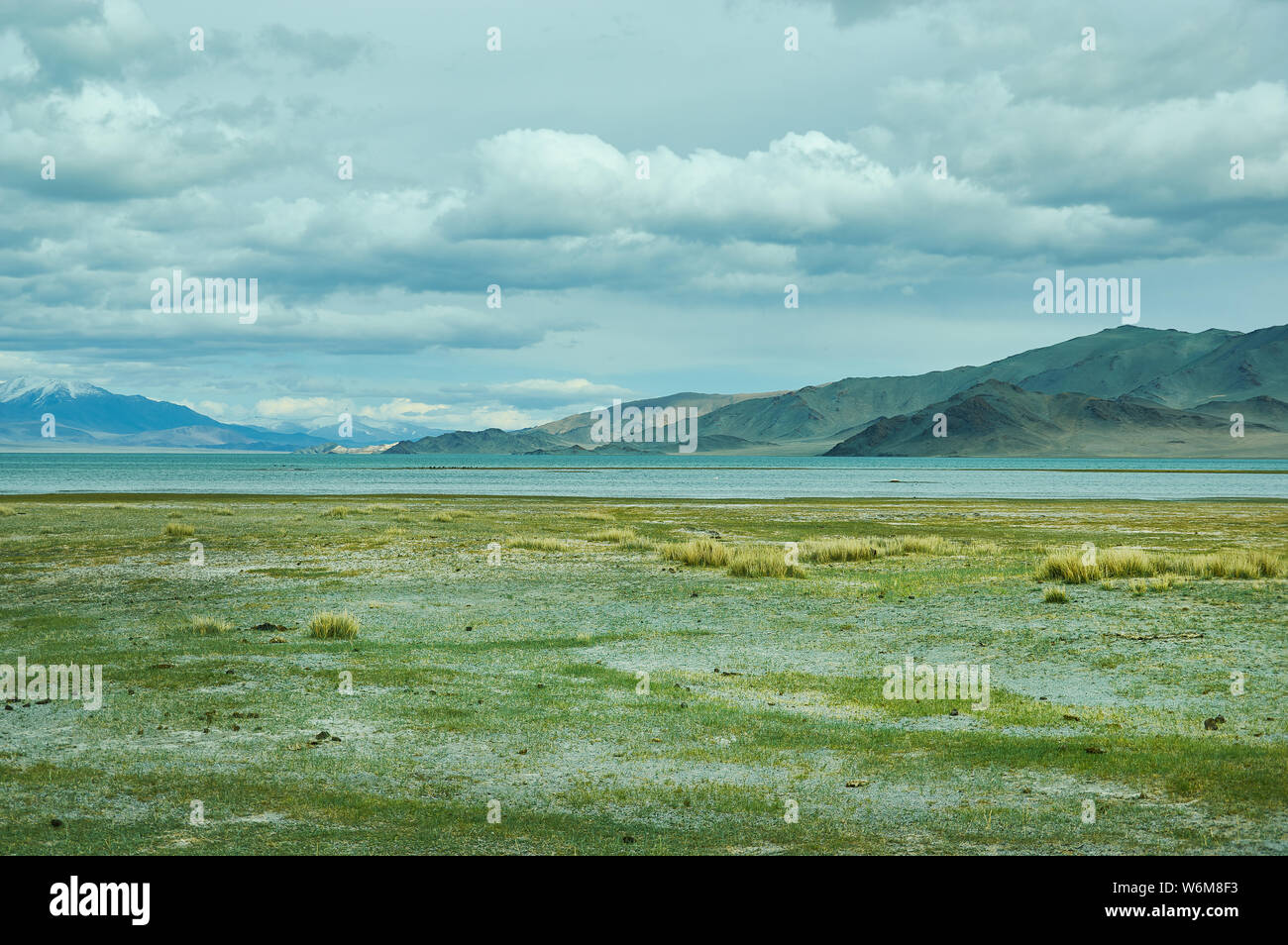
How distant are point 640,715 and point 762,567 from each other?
15193 millimetres

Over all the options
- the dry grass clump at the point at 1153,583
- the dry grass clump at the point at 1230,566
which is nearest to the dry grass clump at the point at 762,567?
the dry grass clump at the point at 1153,583

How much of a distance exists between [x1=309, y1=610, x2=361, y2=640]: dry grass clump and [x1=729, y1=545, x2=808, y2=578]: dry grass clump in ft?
38.1

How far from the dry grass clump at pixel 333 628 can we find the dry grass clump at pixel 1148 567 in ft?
51.8

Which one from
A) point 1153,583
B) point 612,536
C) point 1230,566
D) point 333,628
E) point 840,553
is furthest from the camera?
point 612,536

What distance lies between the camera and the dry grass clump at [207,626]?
1894 cm

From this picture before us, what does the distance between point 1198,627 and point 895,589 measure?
715cm

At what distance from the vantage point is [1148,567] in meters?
25.5

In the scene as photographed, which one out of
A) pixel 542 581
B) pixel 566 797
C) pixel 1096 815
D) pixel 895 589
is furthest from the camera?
pixel 542 581

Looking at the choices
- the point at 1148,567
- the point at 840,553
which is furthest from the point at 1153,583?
the point at 840,553

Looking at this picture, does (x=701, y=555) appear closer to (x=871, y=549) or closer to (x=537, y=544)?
(x=871, y=549)

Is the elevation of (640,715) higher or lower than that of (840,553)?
lower
